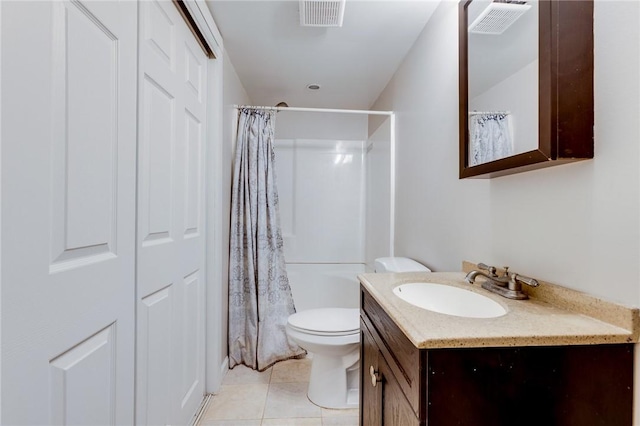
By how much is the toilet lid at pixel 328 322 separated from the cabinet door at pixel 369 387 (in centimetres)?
42

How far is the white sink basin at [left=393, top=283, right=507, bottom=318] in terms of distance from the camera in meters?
1.03

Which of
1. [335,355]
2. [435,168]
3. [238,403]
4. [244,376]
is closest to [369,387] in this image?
[335,355]

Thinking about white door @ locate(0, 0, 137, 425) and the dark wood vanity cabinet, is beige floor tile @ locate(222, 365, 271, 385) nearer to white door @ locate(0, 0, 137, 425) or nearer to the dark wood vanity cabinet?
white door @ locate(0, 0, 137, 425)

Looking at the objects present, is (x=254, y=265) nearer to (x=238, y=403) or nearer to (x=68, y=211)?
(x=238, y=403)

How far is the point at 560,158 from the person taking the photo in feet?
2.61

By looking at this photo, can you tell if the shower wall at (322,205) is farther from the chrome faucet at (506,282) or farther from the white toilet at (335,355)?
the chrome faucet at (506,282)

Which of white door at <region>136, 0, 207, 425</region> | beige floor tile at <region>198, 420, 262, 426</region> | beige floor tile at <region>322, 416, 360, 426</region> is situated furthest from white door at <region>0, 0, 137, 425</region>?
beige floor tile at <region>322, 416, 360, 426</region>

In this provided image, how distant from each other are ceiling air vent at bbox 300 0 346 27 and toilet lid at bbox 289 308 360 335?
1.68 metres

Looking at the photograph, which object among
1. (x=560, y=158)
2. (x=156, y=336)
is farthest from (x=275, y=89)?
(x=560, y=158)

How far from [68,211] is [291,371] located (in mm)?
1817

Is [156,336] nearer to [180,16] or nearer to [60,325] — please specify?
[60,325]

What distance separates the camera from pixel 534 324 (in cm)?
74

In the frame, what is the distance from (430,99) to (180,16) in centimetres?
132

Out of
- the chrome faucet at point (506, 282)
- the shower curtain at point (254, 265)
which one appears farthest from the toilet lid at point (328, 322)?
the chrome faucet at point (506, 282)
